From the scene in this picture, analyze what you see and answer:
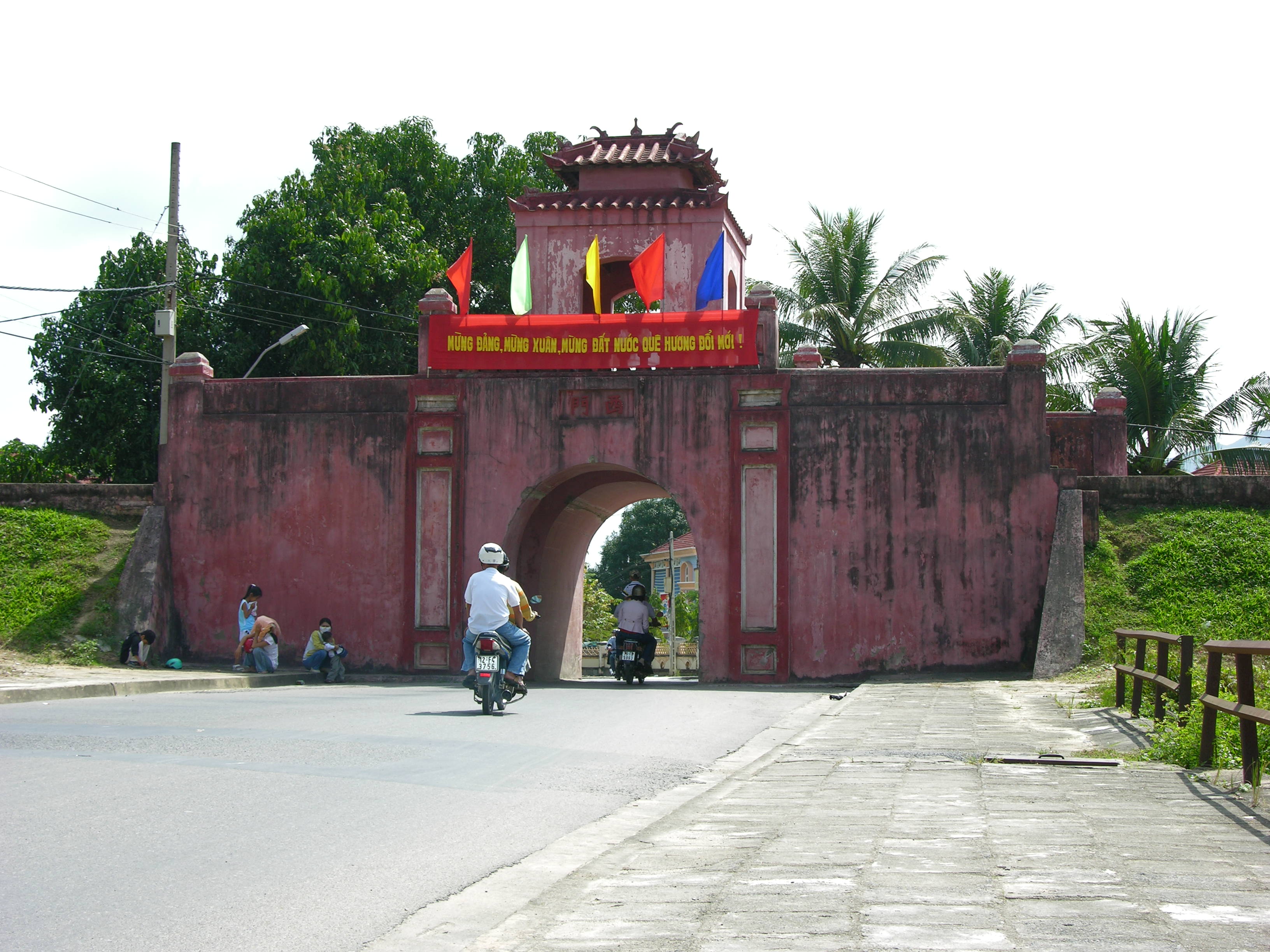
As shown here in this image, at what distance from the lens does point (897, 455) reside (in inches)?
755

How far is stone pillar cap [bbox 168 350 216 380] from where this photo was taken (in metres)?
21.1

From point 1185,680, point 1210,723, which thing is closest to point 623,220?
point 1185,680

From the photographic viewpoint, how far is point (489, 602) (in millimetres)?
11883

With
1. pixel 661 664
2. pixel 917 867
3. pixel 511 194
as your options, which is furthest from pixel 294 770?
pixel 661 664

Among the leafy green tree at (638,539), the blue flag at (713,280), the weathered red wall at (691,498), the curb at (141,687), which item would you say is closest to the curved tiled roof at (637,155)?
the blue flag at (713,280)

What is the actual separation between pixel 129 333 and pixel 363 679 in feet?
49.8

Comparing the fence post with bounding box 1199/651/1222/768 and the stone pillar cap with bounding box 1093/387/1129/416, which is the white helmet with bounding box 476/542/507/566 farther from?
the stone pillar cap with bounding box 1093/387/1129/416

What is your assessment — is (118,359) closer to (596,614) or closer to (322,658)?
(322,658)

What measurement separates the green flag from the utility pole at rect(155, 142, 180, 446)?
6108 millimetres

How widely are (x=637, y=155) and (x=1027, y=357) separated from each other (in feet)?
25.1

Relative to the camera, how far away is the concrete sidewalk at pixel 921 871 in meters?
3.89

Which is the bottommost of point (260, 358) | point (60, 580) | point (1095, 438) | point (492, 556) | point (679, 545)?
point (60, 580)

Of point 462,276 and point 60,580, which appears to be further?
point 462,276

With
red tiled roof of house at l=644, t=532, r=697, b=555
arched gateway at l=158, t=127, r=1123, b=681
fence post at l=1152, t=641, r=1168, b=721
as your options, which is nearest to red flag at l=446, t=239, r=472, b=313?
arched gateway at l=158, t=127, r=1123, b=681
